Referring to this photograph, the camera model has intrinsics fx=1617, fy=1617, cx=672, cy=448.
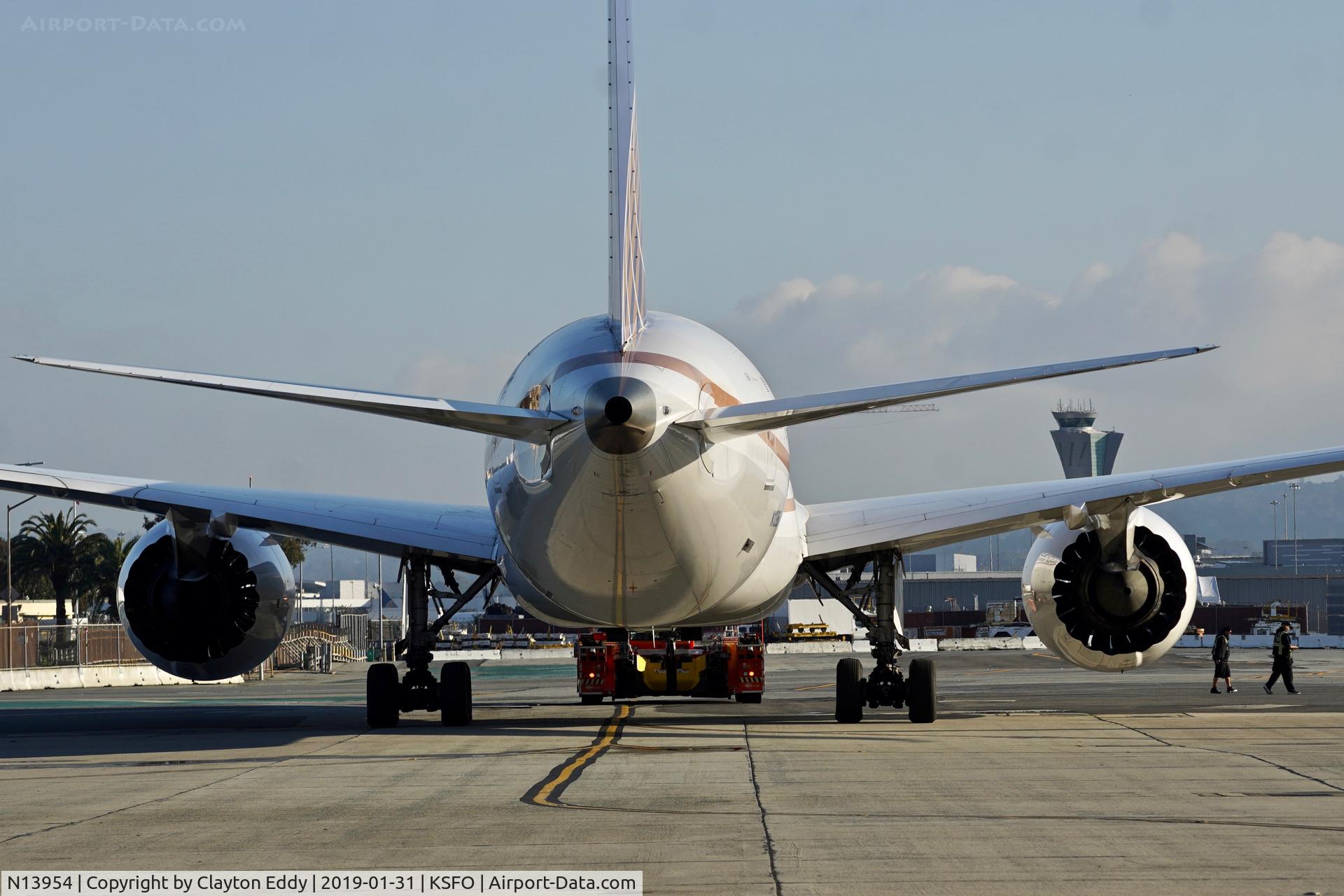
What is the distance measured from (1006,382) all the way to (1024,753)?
187 inches

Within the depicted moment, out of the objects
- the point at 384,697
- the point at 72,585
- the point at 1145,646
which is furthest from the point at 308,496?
the point at 72,585

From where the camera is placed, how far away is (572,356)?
16.2m

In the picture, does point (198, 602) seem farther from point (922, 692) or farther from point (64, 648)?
point (64, 648)

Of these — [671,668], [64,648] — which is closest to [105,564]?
[64,648]

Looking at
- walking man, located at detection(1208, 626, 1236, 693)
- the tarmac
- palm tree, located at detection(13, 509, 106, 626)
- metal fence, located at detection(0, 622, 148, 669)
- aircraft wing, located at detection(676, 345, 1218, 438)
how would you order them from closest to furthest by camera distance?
the tarmac < aircraft wing, located at detection(676, 345, 1218, 438) < walking man, located at detection(1208, 626, 1236, 693) < metal fence, located at detection(0, 622, 148, 669) < palm tree, located at detection(13, 509, 106, 626)

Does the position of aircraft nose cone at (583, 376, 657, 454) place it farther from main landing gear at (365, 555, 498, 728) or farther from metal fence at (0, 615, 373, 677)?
metal fence at (0, 615, 373, 677)

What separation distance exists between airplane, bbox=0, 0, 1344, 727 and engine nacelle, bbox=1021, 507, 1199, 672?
0.03m

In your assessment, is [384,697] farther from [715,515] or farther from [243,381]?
[243,381]

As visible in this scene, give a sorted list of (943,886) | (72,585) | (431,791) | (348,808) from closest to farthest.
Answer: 1. (943,886)
2. (348,808)
3. (431,791)
4. (72,585)

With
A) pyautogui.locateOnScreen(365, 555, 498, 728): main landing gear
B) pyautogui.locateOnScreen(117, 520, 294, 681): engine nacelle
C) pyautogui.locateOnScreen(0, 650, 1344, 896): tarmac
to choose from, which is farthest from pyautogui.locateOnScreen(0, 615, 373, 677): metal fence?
pyautogui.locateOnScreen(0, 650, 1344, 896): tarmac

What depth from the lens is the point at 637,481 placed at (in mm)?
15953

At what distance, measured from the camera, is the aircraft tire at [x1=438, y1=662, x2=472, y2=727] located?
2294 centimetres

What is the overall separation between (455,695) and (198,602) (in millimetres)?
3862

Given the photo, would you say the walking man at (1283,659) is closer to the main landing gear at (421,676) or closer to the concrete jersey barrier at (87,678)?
the main landing gear at (421,676)
